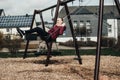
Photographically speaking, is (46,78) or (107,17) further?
(107,17)

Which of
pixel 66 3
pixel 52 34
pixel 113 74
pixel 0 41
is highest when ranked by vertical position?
pixel 66 3

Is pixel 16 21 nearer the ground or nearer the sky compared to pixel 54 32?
nearer the ground

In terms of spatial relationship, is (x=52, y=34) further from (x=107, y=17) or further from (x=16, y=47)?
(x=107, y=17)

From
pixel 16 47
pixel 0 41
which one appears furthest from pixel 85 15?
pixel 16 47

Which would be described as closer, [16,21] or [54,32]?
[54,32]

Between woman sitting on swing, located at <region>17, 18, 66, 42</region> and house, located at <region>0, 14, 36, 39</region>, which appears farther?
house, located at <region>0, 14, 36, 39</region>

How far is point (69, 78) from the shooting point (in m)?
9.80

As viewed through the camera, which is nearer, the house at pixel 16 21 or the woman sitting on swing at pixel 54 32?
the woman sitting on swing at pixel 54 32

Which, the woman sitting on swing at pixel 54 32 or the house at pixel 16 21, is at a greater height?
the woman sitting on swing at pixel 54 32

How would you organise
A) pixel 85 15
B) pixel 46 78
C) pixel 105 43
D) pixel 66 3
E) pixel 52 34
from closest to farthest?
1. pixel 46 78
2. pixel 52 34
3. pixel 66 3
4. pixel 105 43
5. pixel 85 15

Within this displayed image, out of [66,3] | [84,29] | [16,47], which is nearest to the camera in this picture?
[66,3]

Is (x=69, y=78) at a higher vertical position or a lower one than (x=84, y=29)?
higher

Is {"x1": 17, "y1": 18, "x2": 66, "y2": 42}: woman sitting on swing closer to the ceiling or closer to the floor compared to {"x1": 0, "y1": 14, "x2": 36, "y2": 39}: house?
closer to the ceiling

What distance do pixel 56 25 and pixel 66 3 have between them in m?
1.22
